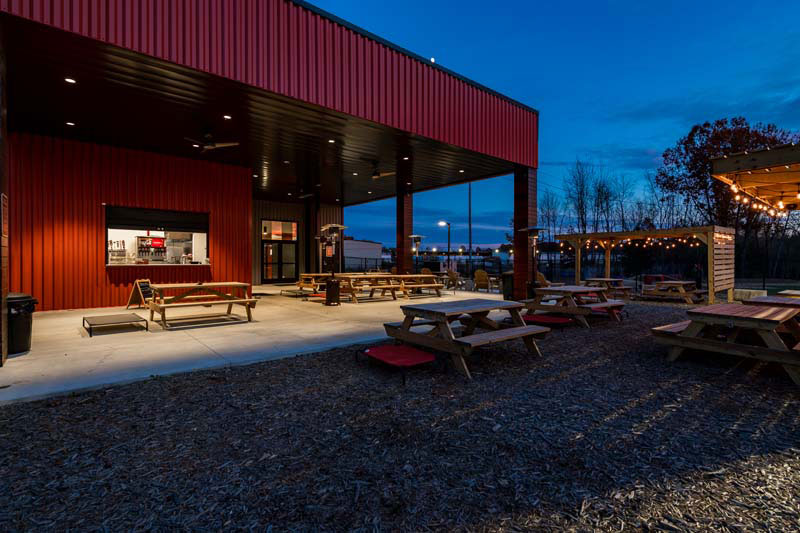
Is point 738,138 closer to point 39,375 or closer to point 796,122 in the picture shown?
point 39,375

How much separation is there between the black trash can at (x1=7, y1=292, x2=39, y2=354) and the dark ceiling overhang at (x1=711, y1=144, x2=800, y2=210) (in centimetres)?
1181

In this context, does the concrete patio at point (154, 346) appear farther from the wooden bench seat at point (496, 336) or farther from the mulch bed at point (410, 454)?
the wooden bench seat at point (496, 336)

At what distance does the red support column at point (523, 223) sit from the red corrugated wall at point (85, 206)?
358 inches

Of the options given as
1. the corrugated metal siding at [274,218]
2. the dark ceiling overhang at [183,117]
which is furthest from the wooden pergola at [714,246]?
the corrugated metal siding at [274,218]

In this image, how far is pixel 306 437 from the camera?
9.83 feet

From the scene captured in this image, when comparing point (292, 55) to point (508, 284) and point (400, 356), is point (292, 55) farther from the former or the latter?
point (508, 284)

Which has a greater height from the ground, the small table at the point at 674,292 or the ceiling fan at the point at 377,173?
the ceiling fan at the point at 377,173

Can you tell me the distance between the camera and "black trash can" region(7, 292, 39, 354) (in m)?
Result: 5.37

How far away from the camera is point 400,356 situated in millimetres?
4621

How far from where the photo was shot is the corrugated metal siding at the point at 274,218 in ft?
67.6

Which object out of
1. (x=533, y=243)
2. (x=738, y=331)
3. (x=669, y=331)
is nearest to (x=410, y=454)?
(x=669, y=331)

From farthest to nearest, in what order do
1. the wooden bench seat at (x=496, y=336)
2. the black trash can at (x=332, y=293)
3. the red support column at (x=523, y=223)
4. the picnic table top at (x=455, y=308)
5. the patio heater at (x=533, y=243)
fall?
the red support column at (x=523, y=223)
the patio heater at (x=533, y=243)
the black trash can at (x=332, y=293)
the picnic table top at (x=455, y=308)
the wooden bench seat at (x=496, y=336)

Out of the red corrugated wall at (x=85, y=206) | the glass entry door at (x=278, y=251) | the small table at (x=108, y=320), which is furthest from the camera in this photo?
the glass entry door at (x=278, y=251)

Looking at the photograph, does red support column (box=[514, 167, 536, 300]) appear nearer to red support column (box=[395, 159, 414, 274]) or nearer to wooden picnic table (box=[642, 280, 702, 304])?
red support column (box=[395, 159, 414, 274])
